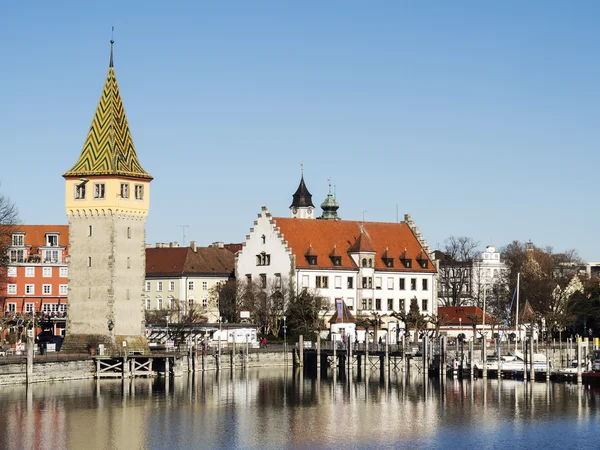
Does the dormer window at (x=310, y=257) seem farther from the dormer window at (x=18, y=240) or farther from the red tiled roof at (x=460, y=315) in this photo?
the dormer window at (x=18, y=240)

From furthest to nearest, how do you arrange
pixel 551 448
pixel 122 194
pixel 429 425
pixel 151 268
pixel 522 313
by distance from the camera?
pixel 151 268 → pixel 522 313 → pixel 122 194 → pixel 429 425 → pixel 551 448

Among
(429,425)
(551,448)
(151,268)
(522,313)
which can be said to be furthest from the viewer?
(151,268)

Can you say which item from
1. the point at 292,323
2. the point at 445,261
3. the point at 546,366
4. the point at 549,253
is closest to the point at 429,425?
the point at 546,366

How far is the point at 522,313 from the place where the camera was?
130750 mm

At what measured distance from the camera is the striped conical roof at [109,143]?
9356 cm

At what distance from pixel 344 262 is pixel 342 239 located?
3.01 meters

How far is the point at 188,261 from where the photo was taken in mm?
139875

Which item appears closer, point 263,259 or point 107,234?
point 107,234

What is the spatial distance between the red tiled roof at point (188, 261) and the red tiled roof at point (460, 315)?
23.0 meters

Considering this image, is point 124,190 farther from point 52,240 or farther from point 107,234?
point 52,240

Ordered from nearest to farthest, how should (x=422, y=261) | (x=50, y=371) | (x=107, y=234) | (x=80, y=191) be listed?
(x=50, y=371) < (x=107, y=234) < (x=80, y=191) < (x=422, y=261)

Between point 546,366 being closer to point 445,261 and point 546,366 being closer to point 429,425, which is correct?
point 429,425

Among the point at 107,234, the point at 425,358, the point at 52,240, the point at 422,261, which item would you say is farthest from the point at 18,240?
the point at 425,358

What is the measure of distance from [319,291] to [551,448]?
202ft
